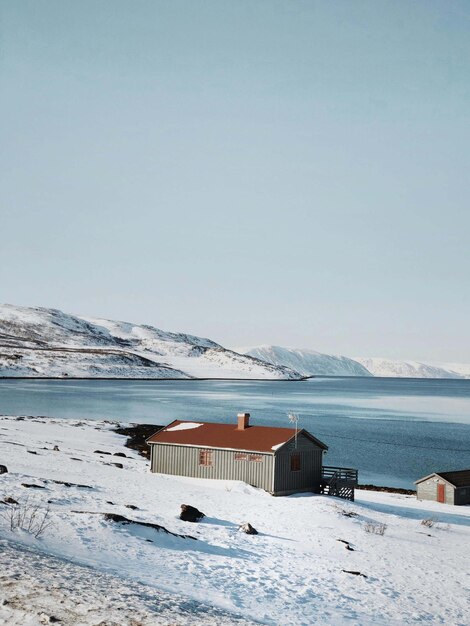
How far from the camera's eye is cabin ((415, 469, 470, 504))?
43.7 m

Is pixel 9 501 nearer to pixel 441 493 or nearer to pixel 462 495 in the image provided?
pixel 441 493

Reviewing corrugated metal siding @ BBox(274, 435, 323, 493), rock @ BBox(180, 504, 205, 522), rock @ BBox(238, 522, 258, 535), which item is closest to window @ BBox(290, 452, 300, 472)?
corrugated metal siding @ BBox(274, 435, 323, 493)

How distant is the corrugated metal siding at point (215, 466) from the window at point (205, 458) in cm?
19

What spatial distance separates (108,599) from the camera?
1183 centimetres

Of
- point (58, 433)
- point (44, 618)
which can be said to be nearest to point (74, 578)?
→ point (44, 618)

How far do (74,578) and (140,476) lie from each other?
24.4 metres

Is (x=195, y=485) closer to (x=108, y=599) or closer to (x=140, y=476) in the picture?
(x=140, y=476)

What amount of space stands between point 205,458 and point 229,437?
1.97 m

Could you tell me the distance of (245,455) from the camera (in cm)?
3762

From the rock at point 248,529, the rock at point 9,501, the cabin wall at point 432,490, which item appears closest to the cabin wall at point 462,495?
the cabin wall at point 432,490

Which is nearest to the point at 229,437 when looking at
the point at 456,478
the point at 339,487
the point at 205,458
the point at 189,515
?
→ the point at 205,458

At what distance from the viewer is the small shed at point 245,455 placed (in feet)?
A: 121

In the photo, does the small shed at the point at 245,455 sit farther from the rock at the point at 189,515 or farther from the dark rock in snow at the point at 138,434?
the dark rock in snow at the point at 138,434

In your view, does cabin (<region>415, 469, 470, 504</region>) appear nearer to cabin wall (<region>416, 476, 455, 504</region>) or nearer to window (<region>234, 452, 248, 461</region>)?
cabin wall (<region>416, 476, 455, 504</region>)
